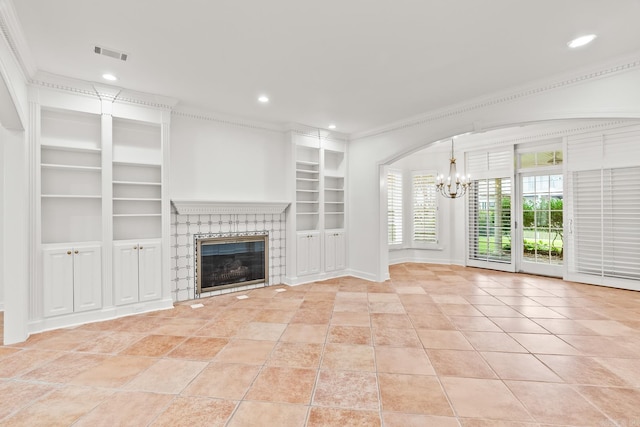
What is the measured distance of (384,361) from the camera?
107 inches

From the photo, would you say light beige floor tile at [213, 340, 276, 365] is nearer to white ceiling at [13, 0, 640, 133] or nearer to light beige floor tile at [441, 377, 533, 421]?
light beige floor tile at [441, 377, 533, 421]

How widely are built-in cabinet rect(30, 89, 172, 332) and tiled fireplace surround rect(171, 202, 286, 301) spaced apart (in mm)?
310

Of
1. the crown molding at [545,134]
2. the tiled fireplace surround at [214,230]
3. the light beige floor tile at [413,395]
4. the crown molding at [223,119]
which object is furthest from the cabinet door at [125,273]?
the crown molding at [545,134]

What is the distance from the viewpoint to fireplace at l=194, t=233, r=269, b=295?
15.6 ft

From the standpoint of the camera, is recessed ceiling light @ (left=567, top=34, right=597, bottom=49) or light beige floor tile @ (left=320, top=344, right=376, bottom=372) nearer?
light beige floor tile @ (left=320, top=344, right=376, bottom=372)

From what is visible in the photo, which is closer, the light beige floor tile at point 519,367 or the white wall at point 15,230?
the light beige floor tile at point 519,367

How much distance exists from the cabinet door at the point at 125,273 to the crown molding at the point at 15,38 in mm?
2072

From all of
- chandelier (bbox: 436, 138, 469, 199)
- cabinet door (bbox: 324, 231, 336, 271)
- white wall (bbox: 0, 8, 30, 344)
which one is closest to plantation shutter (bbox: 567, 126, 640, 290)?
chandelier (bbox: 436, 138, 469, 199)

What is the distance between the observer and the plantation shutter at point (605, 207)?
498 centimetres

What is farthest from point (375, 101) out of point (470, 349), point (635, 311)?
point (635, 311)

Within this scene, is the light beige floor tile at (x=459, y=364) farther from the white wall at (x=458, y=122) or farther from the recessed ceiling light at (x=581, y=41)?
the recessed ceiling light at (x=581, y=41)

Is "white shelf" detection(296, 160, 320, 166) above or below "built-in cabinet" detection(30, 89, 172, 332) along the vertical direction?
above

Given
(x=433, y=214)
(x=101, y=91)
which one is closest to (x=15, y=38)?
(x=101, y=91)

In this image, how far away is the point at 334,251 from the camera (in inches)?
239
